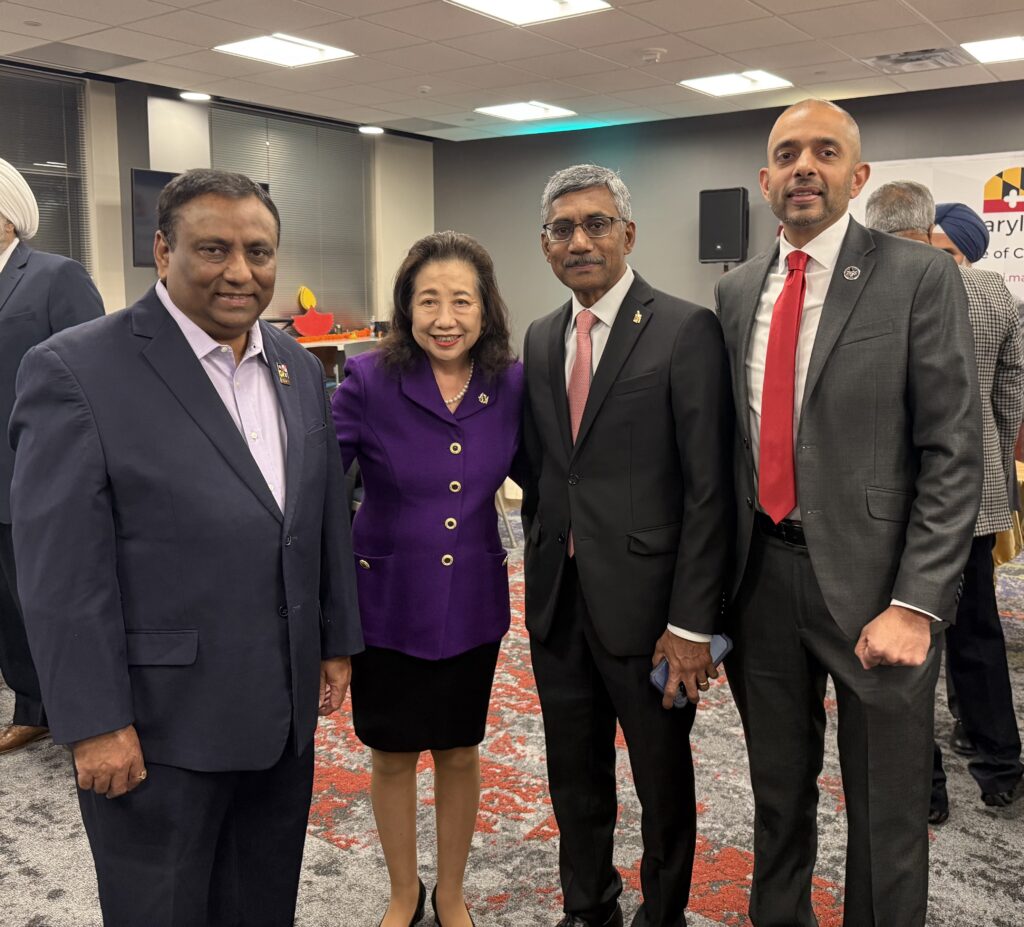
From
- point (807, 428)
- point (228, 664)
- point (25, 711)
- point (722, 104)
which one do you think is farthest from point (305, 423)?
point (722, 104)

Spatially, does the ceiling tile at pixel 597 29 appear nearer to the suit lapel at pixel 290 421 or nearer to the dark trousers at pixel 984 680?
the dark trousers at pixel 984 680

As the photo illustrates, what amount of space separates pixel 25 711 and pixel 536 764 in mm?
1752

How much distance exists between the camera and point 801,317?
1.94m

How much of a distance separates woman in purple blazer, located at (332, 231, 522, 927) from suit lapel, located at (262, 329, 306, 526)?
35cm

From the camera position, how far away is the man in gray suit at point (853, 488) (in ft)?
5.89

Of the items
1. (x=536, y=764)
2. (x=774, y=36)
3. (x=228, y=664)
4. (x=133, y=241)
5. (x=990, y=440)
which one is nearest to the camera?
(x=228, y=664)

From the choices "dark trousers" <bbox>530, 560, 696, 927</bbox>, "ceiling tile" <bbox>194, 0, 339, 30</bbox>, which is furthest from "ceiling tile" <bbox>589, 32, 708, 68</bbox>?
"dark trousers" <bbox>530, 560, 696, 927</bbox>

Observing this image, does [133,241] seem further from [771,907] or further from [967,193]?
[771,907]

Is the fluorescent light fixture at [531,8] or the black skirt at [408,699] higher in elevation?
the fluorescent light fixture at [531,8]

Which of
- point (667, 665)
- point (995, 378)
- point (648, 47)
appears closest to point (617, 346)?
point (667, 665)

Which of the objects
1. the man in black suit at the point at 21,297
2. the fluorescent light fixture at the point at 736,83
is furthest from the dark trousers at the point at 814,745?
the fluorescent light fixture at the point at 736,83

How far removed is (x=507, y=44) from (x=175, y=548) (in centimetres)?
630

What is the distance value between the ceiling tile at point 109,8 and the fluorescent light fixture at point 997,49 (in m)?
5.48

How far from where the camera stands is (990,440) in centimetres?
278
